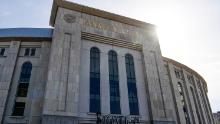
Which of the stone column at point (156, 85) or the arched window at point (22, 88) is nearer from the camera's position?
the arched window at point (22, 88)

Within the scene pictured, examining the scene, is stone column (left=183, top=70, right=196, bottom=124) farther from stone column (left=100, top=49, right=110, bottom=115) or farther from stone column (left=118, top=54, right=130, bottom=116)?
stone column (left=100, top=49, right=110, bottom=115)

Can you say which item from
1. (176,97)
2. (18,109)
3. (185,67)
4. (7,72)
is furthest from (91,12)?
(185,67)

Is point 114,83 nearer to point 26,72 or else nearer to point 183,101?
point 26,72

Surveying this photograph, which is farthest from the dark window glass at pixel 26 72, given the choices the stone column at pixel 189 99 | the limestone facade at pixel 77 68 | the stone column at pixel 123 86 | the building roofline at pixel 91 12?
the stone column at pixel 189 99

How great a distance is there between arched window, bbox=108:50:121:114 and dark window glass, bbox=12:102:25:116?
993 cm

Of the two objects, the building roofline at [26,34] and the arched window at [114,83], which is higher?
the building roofline at [26,34]

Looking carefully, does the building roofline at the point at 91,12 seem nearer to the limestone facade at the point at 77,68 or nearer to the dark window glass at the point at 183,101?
the limestone facade at the point at 77,68

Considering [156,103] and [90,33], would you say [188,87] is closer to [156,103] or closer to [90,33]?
[156,103]

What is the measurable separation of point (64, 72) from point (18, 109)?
7.20 m

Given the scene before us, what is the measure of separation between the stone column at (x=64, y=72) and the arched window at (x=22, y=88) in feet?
17.7

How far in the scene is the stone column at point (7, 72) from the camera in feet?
69.7

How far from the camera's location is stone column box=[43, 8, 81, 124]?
17.8m

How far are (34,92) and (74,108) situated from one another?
635 cm

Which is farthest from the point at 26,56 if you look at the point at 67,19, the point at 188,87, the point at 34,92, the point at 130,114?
the point at 188,87
